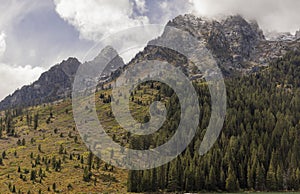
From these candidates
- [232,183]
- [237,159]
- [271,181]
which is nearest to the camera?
[232,183]

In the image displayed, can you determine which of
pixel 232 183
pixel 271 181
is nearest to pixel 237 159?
pixel 271 181

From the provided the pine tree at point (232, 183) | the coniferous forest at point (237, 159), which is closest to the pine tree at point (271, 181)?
the coniferous forest at point (237, 159)

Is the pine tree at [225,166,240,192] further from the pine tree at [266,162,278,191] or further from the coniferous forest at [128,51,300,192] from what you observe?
the pine tree at [266,162,278,191]

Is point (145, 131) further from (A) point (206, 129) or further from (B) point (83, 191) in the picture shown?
(B) point (83, 191)

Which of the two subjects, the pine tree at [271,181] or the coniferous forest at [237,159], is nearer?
the coniferous forest at [237,159]

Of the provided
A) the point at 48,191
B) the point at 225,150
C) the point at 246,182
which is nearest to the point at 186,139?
the point at 225,150

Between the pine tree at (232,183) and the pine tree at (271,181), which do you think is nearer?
the pine tree at (232,183)

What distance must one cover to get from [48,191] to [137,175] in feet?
→ 101

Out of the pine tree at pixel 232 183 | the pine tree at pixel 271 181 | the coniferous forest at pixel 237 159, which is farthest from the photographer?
the pine tree at pixel 271 181

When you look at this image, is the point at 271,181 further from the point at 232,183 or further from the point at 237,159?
the point at 237,159

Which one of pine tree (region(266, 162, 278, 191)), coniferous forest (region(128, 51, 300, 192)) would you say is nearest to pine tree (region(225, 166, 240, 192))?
coniferous forest (region(128, 51, 300, 192))

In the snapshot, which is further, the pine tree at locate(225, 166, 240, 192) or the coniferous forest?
the pine tree at locate(225, 166, 240, 192)

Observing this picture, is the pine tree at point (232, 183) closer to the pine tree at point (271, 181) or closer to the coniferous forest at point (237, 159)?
the coniferous forest at point (237, 159)

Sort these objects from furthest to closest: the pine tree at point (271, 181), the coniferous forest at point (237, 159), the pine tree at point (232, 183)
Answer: the pine tree at point (271, 181)
the pine tree at point (232, 183)
the coniferous forest at point (237, 159)
